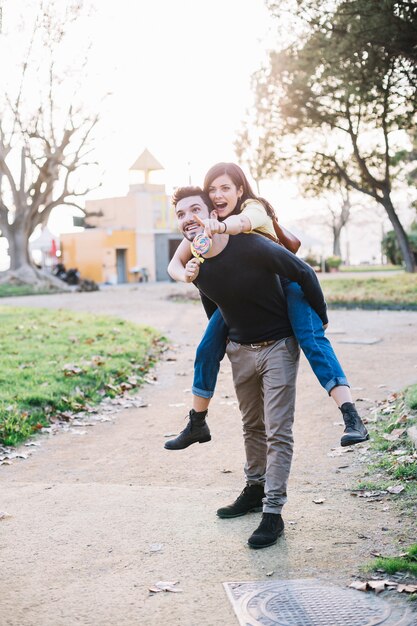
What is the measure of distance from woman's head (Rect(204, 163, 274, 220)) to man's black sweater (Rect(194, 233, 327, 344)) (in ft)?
0.63

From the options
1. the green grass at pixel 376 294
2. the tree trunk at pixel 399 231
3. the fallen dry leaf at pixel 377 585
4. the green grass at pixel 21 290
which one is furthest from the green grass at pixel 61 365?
the green grass at pixel 21 290

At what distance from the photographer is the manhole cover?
3.49 m

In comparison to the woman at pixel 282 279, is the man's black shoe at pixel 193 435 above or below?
below

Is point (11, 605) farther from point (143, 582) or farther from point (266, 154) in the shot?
point (266, 154)

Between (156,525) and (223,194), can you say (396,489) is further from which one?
(223,194)

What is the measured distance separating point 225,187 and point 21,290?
98.1ft

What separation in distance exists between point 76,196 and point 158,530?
1393 inches

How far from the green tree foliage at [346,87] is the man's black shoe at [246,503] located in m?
11.3

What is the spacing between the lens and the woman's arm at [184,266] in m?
4.48

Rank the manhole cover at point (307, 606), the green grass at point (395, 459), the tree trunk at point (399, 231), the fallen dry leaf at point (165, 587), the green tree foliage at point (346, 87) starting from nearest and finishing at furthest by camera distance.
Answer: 1. the manhole cover at point (307, 606)
2. the fallen dry leaf at point (165, 587)
3. the green grass at point (395, 459)
4. the green tree foliage at point (346, 87)
5. the tree trunk at point (399, 231)

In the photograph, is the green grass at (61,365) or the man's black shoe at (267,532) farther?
the green grass at (61,365)

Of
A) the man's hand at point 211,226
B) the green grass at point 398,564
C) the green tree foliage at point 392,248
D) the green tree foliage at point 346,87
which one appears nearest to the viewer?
the green grass at point 398,564

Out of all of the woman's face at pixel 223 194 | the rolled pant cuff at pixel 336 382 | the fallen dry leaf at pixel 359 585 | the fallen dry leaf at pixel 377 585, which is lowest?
the fallen dry leaf at pixel 359 585

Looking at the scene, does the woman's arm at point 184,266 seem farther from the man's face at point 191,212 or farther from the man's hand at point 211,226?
the man's hand at point 211,226
